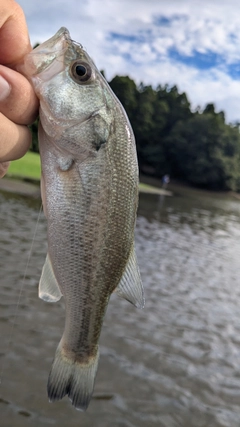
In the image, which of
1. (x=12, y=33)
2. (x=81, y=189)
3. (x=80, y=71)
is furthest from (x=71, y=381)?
(x=12, y=33)

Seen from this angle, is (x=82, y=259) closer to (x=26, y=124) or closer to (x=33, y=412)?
(x=26, y=124)

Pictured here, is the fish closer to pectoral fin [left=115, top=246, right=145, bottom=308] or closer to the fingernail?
pectoral fin [left=115, top=246, right=145, bottom=308]

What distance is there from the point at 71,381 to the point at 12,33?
1.88m

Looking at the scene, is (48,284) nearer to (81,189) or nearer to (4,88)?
(81,189)

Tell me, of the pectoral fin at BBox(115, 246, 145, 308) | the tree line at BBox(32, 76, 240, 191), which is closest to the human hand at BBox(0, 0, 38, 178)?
the pectoral fin at BBox(115, 246, 145, 308)

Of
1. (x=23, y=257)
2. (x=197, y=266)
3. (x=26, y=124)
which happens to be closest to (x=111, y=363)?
(x=23, y=257)

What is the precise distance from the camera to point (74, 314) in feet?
8.21

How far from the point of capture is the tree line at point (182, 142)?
6444 cm

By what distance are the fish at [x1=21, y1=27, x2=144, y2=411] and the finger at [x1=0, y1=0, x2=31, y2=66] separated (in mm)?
80

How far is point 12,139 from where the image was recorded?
73.2 inches

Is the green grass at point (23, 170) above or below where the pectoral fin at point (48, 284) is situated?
below

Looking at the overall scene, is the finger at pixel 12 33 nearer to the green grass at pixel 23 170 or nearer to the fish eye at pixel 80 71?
the fish eye at pixel 80 71

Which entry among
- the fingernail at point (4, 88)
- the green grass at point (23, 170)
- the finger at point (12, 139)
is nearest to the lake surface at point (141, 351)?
the finger at point (12, 139)

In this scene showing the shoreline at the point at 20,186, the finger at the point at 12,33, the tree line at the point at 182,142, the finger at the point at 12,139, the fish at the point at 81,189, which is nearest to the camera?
the finger at the point at 12,33
